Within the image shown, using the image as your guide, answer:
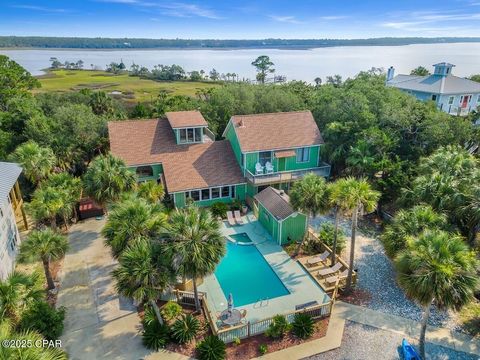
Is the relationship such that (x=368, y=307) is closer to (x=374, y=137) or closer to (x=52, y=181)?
(x=374, y=137)

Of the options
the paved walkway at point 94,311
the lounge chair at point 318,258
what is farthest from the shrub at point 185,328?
the lounge chair at point 318,258

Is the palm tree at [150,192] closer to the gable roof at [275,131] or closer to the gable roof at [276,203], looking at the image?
the gable roof at [276,203]

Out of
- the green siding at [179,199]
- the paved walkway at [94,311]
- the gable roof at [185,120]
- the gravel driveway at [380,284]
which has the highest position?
the gable roof at [185,120]

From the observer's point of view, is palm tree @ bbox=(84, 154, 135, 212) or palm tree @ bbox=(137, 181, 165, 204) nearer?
palm tree @ bbox=(84, 154, 135, 212)

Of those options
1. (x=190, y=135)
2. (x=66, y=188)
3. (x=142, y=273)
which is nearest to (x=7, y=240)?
(x=66, y=188)

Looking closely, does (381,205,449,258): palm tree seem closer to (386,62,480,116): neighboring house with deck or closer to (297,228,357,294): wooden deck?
(297,228,357,294): wooden deck

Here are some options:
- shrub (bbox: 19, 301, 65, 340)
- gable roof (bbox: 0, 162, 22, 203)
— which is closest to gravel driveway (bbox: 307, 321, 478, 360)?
shrub (bbox: 19, 301, 65, 340)

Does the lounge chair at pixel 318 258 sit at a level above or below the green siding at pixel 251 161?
below
